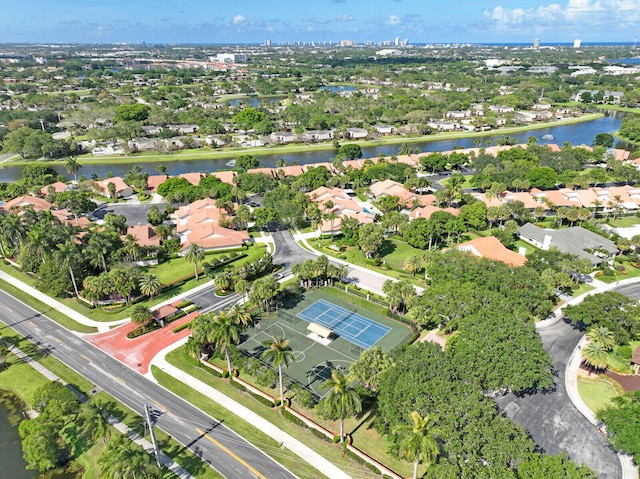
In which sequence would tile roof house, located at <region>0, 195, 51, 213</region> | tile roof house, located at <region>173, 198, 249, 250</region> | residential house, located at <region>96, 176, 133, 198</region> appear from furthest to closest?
1. residential house, located at <region>96, 176, 133, 198</region>
2. tile roof house, located at <region>0, 195, 51, 213</region>
3. tile roof house, located at <region>173, 198, 249, 250</region>

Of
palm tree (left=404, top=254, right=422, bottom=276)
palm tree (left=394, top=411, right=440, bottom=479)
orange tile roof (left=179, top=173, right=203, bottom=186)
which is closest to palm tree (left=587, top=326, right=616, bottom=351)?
→ palm tree (left=404, top=254, right=422, bottom=276)

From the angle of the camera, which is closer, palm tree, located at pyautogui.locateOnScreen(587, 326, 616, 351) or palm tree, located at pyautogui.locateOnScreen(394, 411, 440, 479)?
palm tree, located at pyautogui.locateOnScreen(394, 411, 440, 479)

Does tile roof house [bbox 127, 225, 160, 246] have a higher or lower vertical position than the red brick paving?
higher

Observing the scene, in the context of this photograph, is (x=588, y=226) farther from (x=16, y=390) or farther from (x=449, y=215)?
(x=16, y=390)

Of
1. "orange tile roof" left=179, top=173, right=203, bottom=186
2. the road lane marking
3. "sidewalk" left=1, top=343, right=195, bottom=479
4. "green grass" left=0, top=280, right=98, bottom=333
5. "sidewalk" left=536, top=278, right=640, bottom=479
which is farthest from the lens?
"orange tile roof" left=179, top=173, right=203, bottom=186

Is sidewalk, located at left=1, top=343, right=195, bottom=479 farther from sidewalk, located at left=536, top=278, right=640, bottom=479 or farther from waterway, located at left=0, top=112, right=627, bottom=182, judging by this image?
waterway, located at left=0, top=112, right=627, bottom=182

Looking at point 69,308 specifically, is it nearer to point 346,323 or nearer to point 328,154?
point 346,323

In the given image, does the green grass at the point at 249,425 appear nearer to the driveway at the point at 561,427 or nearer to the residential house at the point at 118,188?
the driveway at the point at 561,427
